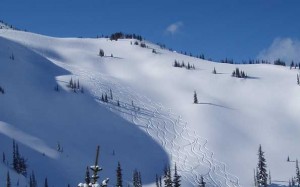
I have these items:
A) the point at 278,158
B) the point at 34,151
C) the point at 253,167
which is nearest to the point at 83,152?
the point at 34,151

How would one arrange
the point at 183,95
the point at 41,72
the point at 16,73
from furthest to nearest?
the point at 183,95, the point at 41,72, the point at 16,73

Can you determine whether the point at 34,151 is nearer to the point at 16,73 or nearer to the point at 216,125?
the point at 16,73

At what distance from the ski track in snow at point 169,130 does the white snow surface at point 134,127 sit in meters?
0.27

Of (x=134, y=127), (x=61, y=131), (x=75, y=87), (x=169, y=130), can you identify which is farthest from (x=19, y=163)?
(x=75, y=87)

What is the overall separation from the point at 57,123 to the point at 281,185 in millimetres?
55595

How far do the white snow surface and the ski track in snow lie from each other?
0.27 metres

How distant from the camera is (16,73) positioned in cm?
16638

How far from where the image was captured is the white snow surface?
409 feet

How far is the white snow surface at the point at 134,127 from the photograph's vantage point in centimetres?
12456

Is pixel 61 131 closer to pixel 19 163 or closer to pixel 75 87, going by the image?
pixel 75 87

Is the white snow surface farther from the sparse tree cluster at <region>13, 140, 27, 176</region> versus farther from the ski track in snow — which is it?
the sparse tree cluster at <region>13, 140, 27, 176</region>

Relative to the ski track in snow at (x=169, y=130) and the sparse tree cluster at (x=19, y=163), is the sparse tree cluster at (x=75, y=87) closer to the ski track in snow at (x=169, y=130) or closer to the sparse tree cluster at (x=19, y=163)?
the ski track in snow at (x=169, y=130)

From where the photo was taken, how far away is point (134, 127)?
15150 cm

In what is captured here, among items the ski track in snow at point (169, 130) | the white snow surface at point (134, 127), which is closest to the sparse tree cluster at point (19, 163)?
the white snow surface at point (134, 127)
